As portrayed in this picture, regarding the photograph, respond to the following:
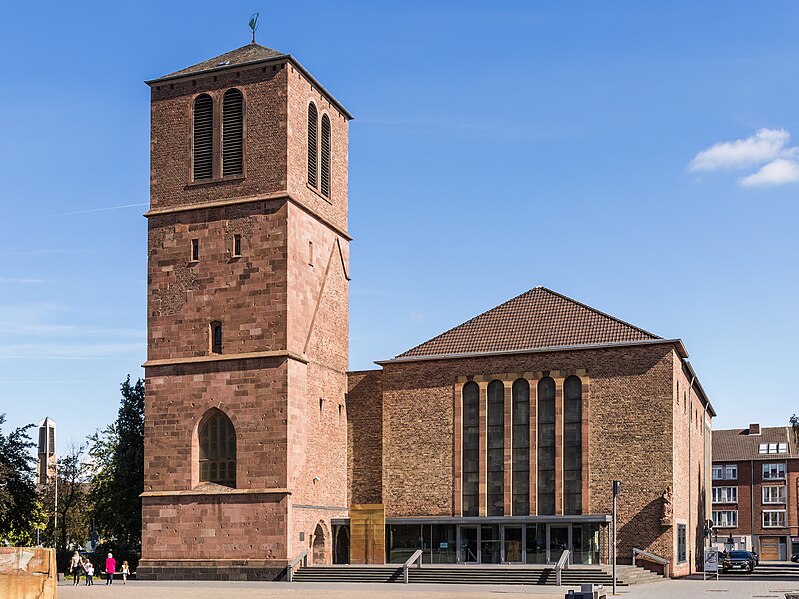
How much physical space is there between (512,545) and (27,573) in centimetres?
2512

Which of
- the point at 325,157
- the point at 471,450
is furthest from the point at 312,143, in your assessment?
the point at 471,450

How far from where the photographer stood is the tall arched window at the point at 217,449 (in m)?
45.2

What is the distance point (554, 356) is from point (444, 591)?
14352 mm

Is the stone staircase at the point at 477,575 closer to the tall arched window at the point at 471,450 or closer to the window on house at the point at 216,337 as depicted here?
the tall arched window at the point at 471,450

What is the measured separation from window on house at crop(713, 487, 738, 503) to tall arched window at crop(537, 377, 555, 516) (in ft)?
179

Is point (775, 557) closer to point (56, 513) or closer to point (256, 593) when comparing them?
point (56, 513)

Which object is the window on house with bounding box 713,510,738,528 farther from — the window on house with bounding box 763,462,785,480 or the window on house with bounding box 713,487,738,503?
the window on house with bounding box 763,462,785,480

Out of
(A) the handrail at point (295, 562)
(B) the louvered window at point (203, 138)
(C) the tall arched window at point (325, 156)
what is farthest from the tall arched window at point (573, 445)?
(B) the louvered window at point (203, 138)

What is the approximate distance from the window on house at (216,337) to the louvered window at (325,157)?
25.8 feet

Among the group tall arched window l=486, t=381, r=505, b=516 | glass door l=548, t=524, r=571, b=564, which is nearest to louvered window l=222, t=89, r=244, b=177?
tall arched window l=486, t=381, r=505, b=516

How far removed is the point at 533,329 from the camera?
48.6 metres

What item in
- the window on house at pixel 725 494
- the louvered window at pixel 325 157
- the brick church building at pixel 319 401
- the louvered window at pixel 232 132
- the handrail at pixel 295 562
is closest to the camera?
the handrail at pixel 295 562

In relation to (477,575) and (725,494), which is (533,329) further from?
(725,494)

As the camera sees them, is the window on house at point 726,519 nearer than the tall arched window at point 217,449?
No
